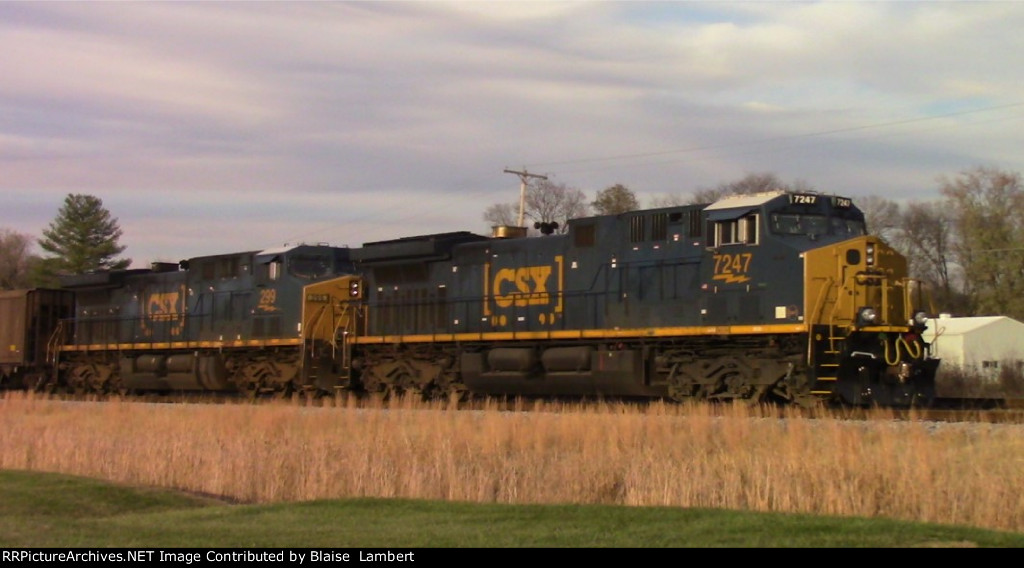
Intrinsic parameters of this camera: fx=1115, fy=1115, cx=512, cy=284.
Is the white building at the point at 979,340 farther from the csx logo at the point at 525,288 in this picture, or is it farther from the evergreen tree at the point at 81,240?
the evergreen tree at the point at 81,240

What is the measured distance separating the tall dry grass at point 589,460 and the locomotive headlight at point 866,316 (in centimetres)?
254

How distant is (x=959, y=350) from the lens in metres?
44.9

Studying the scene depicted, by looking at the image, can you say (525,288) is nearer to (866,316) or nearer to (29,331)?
(866,316)

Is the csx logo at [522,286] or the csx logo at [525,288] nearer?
the csx logo at [525,288]

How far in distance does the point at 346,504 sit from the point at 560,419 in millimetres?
5737

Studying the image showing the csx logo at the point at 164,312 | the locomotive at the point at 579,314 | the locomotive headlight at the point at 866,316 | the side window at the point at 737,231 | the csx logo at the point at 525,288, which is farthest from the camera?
the csx logo at the point at 164,312

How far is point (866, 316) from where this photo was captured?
18.7 meters

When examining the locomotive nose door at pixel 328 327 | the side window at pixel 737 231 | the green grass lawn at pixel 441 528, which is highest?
the side window at pixel 737 231

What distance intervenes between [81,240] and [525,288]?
65.9 meters

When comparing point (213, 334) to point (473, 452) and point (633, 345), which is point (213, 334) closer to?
point (633, 345)

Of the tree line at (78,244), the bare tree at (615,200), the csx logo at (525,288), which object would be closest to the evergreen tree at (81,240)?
the tree line at (78,244)

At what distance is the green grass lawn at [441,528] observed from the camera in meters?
7.98

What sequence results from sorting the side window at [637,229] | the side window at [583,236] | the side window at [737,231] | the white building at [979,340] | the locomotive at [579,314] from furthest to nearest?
the white building at [979,340] → the side window at [583,236] → the side window at [637,229] → the side window at [737,231] → the locomotive at [579,314]
